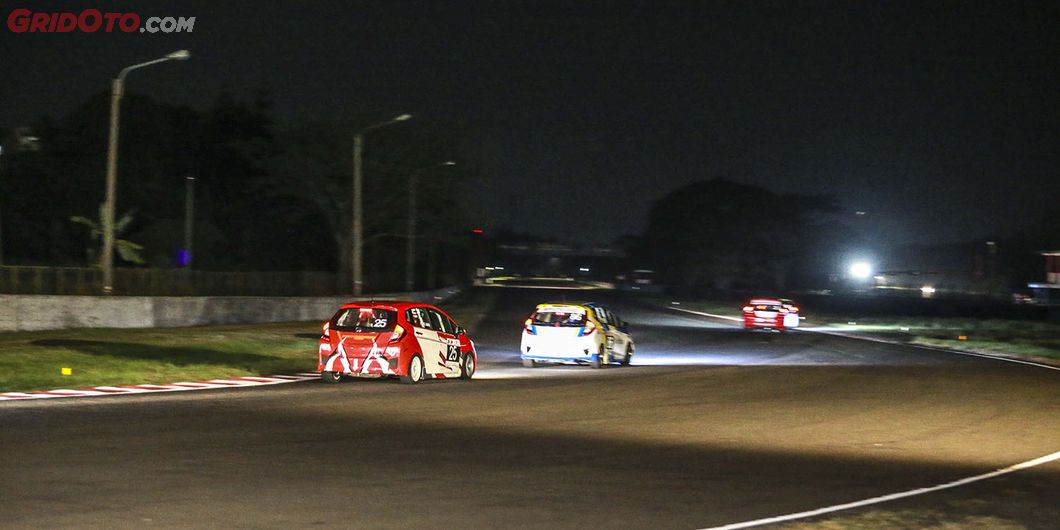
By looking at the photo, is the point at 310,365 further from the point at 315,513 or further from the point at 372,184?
the point at 372,184

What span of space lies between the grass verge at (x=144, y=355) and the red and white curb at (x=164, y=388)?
1.51 feet

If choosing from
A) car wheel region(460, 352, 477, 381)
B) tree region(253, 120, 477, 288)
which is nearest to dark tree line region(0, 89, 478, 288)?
tree region(253, 120, 477, 288)

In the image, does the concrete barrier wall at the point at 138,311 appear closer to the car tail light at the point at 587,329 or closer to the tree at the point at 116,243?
the tree at the point at 116,243

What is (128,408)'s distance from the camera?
645 inches

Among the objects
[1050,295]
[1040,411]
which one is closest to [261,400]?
[1040,411]

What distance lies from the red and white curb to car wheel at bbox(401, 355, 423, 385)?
2.41 m

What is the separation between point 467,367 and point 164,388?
5.99 meters

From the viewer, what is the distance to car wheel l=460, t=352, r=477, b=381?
23.3m

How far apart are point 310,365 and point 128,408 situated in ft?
31.9

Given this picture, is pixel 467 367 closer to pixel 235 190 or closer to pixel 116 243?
pixel 116 243

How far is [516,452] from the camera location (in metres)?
12.9

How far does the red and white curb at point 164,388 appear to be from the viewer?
60.2 feet

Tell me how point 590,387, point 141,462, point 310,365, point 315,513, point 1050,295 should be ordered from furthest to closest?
1. point 1050,295
2. point 310,365
3. point 590,387
4. point 141,462
5. point 315,513

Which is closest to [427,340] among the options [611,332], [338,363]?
[338,363]
